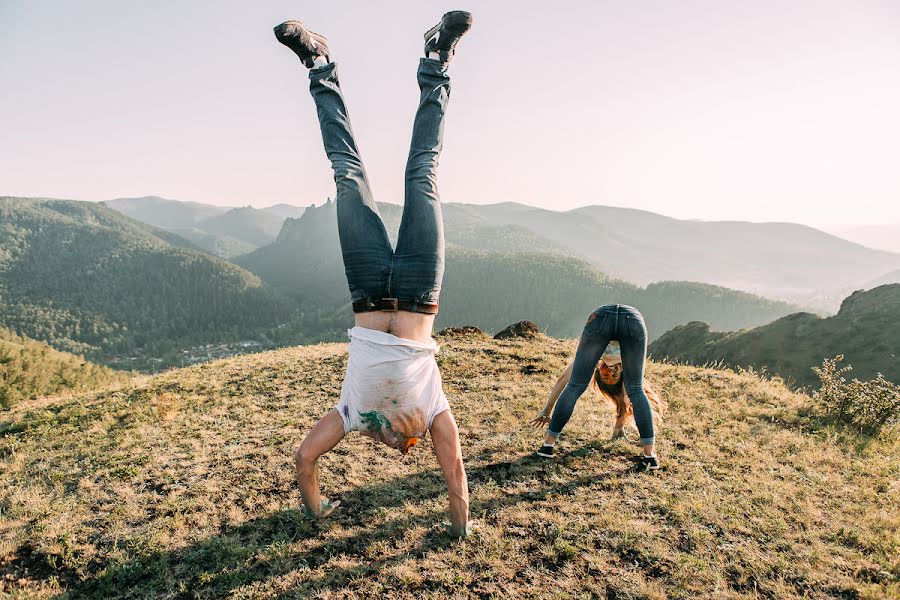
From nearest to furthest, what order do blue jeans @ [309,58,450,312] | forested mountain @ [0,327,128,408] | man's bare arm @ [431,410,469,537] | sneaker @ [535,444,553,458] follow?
blue jeans @ [309,58,450,312]
man's bare arm @ [431,410,469,537]
sneaker @ [535,444,553,458]
forested mountain @ [0,327,128,408]

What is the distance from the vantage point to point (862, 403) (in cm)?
647

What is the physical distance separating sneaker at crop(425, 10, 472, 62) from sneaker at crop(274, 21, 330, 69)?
80 centimetres

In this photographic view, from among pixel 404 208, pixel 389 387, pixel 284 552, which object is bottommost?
pixel 284 552

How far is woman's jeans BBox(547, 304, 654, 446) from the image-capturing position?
4.85 meters

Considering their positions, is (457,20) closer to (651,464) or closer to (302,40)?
(302,40)

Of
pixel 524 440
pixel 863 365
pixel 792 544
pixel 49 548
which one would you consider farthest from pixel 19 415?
pixel 863 365

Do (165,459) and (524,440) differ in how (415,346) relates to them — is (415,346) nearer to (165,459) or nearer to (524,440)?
(524,440)

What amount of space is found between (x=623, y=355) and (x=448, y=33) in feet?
12.3

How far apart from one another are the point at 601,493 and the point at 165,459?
5081 mm

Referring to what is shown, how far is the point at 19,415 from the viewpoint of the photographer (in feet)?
23.5

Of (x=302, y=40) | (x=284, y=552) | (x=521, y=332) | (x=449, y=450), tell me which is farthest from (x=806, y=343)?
(x=302, y=40)

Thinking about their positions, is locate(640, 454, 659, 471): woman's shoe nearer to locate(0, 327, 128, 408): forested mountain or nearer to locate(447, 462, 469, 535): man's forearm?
locate(447, 462, 469, 535): man's forearm

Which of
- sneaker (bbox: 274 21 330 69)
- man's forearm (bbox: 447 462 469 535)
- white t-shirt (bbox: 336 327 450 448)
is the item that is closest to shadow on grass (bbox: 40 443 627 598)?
man's forearm (bbox: 447 462 469 535)

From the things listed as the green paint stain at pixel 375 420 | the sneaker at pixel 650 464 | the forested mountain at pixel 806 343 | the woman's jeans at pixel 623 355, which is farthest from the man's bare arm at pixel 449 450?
the forested mountain at pixel 806 343
